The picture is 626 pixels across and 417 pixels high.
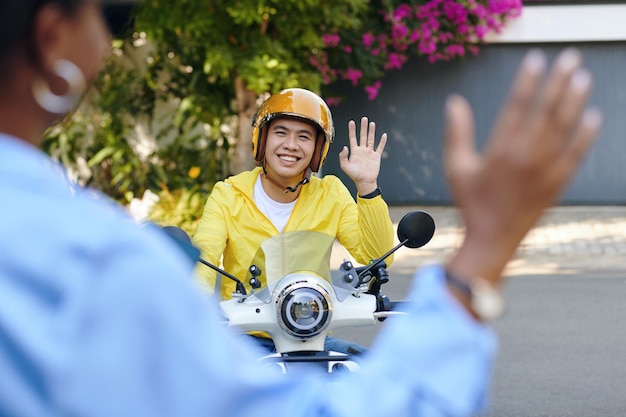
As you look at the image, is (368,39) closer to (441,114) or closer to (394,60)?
(394,60)

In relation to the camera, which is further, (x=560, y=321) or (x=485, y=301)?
(x=560, y=321)

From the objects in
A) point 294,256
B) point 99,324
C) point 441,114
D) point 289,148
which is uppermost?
point 441,114

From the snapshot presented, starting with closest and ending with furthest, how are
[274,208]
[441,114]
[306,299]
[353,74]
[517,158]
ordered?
[517,158], [306,299], [274,208], [353,74], [441,114]

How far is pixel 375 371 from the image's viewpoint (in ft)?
3.75

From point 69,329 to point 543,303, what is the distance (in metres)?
10.00

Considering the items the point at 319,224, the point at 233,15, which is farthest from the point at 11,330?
the point at 233,15

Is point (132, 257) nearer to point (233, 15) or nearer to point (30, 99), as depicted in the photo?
point (30, 99)

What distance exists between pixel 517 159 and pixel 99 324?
43 centimetres

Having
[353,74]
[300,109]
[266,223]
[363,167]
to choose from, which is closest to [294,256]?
[266,223]

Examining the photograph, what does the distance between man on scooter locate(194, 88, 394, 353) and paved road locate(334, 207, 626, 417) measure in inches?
58.7

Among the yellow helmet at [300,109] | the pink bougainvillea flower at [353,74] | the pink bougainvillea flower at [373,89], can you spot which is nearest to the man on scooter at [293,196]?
the yellow helmet at [300,109]

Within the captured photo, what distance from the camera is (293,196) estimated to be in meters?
5.15

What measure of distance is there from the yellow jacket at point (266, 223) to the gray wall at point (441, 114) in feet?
45.3

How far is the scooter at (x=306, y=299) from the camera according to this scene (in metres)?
3.96
